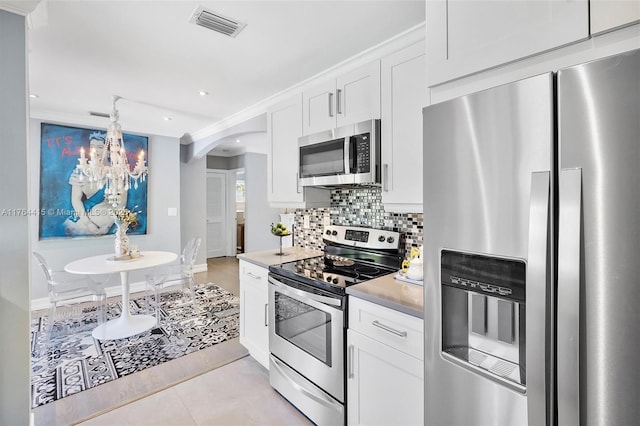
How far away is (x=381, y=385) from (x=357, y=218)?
127 centimetres

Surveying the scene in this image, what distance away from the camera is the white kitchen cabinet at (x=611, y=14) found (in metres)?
0.78

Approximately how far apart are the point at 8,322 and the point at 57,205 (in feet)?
9.91

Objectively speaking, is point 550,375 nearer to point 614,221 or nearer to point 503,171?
point 614,221

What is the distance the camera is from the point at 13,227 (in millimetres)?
1611

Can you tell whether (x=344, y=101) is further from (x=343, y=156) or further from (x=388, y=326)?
(x=388, y=326)

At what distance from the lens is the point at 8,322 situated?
5.32ft

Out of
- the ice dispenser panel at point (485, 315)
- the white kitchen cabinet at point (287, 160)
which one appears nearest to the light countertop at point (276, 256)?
the white kitchen cabinet at point (287, 160)

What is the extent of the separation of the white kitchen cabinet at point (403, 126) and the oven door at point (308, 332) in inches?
28.2

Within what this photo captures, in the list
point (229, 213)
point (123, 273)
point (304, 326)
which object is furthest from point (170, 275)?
point (229, 213)

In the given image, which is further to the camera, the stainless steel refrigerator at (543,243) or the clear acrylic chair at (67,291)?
the clear acrylic chair at (67,291)

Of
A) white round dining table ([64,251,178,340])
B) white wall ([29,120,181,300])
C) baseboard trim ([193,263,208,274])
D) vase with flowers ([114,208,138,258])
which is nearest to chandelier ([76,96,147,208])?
vase with flowers ([114,208,138,258])

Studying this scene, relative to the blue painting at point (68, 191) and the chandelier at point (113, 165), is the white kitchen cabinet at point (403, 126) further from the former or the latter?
the blue painting at point (68, 191)

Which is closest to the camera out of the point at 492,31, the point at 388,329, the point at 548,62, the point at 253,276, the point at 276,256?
the point at 548,62

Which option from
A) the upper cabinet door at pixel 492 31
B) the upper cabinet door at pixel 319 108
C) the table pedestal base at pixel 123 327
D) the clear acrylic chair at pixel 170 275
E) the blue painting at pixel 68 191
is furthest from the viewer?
the blue painting at pixel 68 191
